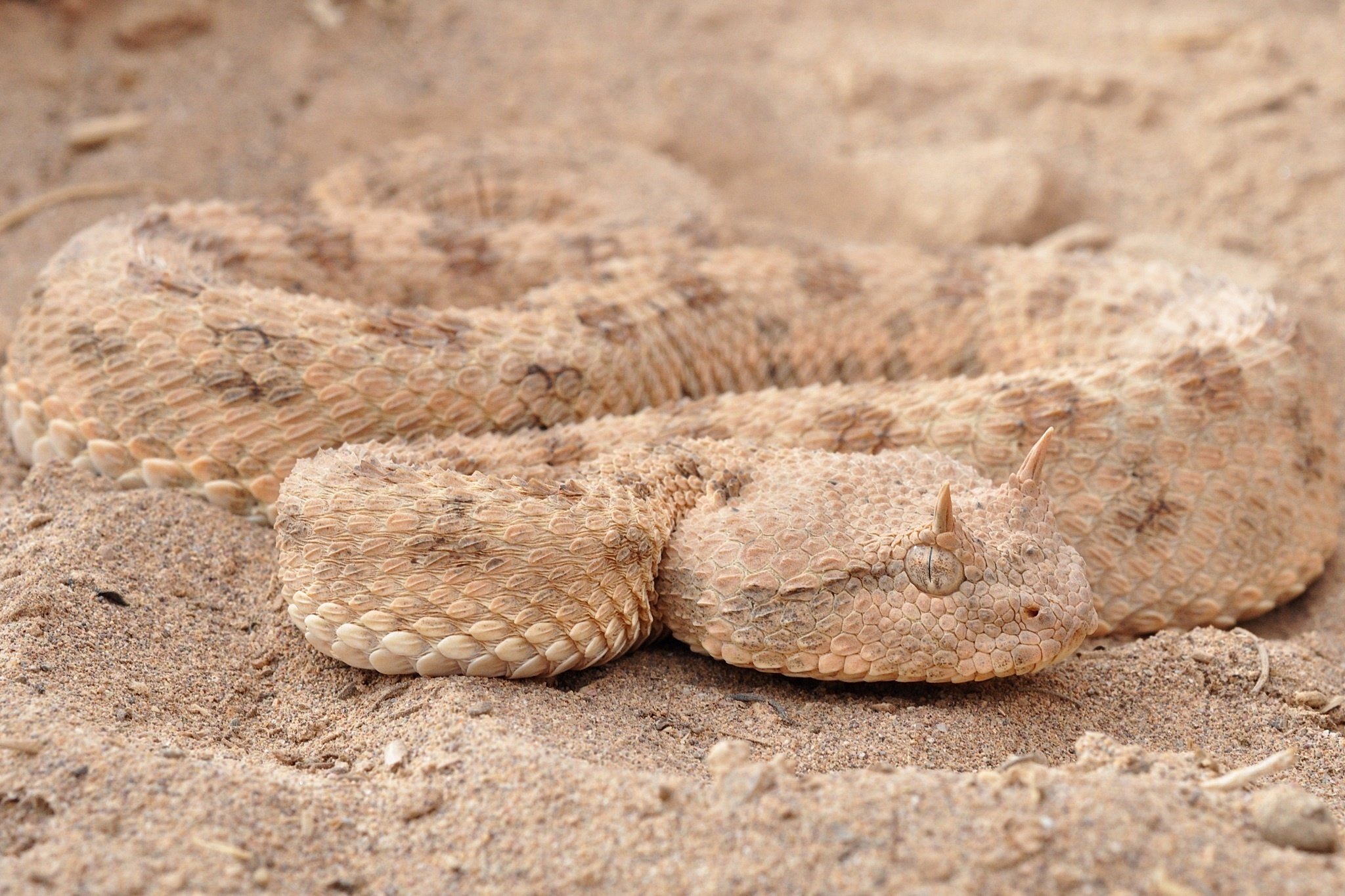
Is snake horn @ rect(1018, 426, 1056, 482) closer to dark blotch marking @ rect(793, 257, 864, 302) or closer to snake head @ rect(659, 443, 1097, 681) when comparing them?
snake head @ rect(659, 443, 1097, 681)

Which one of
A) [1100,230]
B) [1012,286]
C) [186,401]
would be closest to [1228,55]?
[1100,230]

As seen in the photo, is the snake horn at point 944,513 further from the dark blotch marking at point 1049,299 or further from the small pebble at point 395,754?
the dark blotch marking at point 1049,299

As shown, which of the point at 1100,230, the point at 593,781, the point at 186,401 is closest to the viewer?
the point at 593,781

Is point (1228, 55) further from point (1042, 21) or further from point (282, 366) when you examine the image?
point (282, 366)

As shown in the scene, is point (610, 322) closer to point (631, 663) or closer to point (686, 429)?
point (686, 429)

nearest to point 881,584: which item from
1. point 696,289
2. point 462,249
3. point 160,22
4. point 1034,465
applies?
point 1034,465
